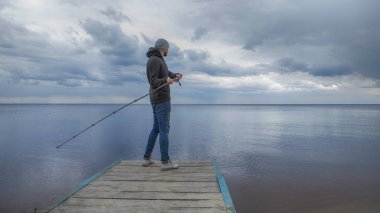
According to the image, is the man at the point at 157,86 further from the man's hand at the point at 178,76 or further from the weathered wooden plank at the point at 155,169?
the weathered wooden plank at the point at 155,169

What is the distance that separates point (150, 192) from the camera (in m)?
4.86

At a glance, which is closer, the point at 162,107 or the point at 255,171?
the point at 162,107

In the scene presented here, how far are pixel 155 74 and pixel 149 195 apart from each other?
2643 mm

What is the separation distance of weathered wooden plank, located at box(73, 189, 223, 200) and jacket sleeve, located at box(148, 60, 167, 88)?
7.64ft

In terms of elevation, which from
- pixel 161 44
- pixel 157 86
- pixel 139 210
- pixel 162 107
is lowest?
pixel 139 210

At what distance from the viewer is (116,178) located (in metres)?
5.83

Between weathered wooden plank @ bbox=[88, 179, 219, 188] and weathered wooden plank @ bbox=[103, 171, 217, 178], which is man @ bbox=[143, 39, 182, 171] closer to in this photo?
weathered wooden plank @ bbox=[103, 171, 217, 178]

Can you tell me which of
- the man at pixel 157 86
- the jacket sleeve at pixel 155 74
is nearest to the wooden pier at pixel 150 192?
the man at pixel 157 86

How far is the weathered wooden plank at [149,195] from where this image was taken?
460 cm

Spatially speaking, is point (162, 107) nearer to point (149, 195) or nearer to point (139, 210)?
point (149, 195)

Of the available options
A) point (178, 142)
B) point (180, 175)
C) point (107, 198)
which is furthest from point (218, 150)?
point (107, 198)

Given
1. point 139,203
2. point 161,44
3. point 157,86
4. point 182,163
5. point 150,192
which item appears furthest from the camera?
point 182,163

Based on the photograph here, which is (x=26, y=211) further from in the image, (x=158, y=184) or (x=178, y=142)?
(x=178, y=142)

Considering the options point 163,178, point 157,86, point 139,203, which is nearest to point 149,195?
point 139,203
